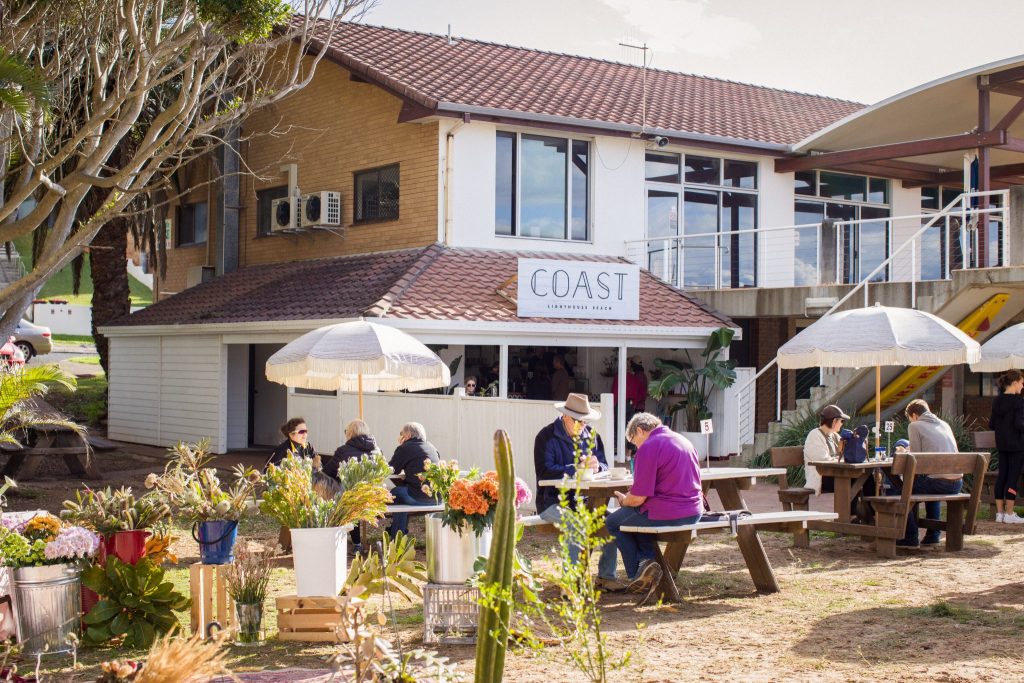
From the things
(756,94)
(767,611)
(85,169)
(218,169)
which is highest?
(756,94)

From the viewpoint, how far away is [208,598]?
7828 mm

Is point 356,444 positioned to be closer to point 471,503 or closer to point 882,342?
point 471,503

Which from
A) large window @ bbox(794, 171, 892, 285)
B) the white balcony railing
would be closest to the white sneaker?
the white balcony railing

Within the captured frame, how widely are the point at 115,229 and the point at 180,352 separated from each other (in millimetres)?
3819

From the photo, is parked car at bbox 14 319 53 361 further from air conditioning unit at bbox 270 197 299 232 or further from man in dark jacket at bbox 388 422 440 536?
man in dark jacket at bbox 388 422 440 536

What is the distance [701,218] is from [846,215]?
359 cm

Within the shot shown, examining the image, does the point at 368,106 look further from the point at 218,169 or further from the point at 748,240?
the point at 748,240

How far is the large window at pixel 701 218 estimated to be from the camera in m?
22.4

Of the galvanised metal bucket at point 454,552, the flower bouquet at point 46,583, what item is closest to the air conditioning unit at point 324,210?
the galvanised metal bucket at point 454,552

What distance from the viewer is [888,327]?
42.2ft

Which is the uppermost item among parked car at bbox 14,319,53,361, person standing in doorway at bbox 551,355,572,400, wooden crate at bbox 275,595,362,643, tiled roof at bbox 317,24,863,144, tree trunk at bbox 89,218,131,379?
tiled roof at bbox 317,24,863,144

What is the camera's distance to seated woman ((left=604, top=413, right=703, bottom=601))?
362 inches

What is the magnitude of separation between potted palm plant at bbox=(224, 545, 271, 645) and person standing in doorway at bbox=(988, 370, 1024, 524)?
8899 mm

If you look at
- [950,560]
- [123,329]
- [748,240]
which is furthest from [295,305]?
[950,560]
